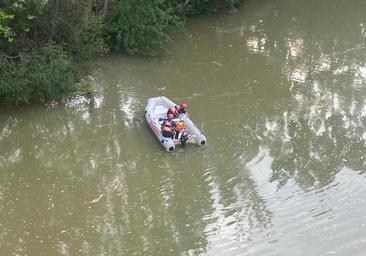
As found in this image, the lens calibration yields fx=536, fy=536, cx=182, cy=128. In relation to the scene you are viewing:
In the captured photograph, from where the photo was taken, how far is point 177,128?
10859 millimetres

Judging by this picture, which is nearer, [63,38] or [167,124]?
[167,124]

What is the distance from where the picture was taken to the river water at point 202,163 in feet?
28.7

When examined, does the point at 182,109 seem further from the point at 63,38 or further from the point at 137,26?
the point at 137,26

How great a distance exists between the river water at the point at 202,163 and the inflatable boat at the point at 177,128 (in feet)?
0.72

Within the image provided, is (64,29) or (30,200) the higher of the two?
(64,29)

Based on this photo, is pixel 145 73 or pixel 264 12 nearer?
pixel 145 73

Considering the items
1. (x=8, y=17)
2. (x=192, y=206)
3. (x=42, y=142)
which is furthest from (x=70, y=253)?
(x=8, y=17)

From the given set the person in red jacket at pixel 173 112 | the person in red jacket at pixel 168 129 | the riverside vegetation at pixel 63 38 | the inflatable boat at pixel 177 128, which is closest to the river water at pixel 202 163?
the inflatable boat at pixel 177 128

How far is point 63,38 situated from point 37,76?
1760mm

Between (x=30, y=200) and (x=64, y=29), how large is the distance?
4971 millimetres

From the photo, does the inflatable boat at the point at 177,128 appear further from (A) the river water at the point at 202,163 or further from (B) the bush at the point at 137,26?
(B) the bush at the point at 137,26

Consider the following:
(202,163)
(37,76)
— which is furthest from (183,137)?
(37,76)

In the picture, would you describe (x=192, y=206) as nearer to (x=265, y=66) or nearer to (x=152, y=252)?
(x=152, y=252)

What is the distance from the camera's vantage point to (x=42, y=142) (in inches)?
437
